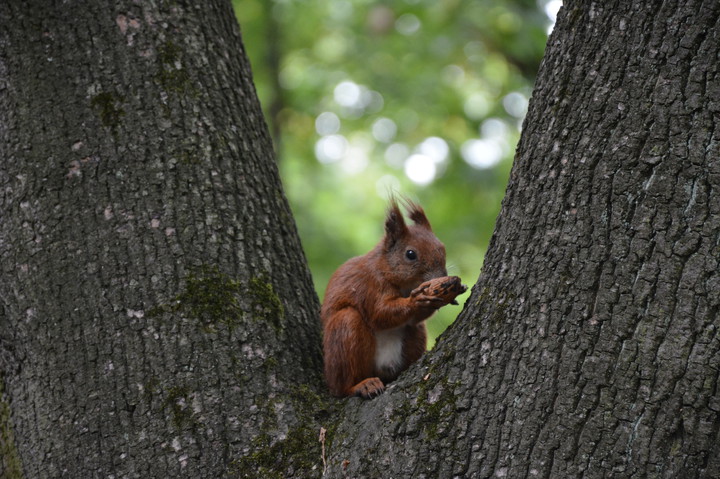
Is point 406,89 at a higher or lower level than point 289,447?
higher

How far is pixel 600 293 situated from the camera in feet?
6.39

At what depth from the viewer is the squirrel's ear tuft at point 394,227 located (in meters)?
3.48

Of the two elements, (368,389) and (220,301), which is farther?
(368,389)

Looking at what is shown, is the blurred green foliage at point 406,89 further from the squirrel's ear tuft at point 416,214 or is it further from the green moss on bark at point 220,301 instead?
the green moss on bark at point 220,301

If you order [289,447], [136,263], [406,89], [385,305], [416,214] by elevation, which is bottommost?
[289,447]

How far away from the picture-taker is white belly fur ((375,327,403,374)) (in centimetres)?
320

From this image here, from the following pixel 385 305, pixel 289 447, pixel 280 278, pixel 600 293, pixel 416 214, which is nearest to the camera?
pixel 600 293

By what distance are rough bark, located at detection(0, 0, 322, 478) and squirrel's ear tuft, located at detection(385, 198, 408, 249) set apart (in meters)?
0.66

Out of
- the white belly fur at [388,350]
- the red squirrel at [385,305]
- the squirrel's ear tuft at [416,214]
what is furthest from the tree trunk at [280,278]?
the squirrel's ear tuft at [416,214]

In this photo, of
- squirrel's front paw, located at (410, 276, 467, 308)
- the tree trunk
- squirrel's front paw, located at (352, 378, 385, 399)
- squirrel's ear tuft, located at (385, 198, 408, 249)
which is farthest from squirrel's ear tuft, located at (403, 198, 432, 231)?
squirrel's front paw, located at (352, 378, 385, 399)

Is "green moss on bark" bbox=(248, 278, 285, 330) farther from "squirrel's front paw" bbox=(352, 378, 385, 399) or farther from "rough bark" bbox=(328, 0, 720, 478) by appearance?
"rough bark" bbox=(328, 0, 720, 478)

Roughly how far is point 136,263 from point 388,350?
122 cm

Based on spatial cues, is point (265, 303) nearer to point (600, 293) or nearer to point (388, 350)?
point (388, 350)

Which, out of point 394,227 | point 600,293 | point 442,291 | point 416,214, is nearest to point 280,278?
point 442,291
